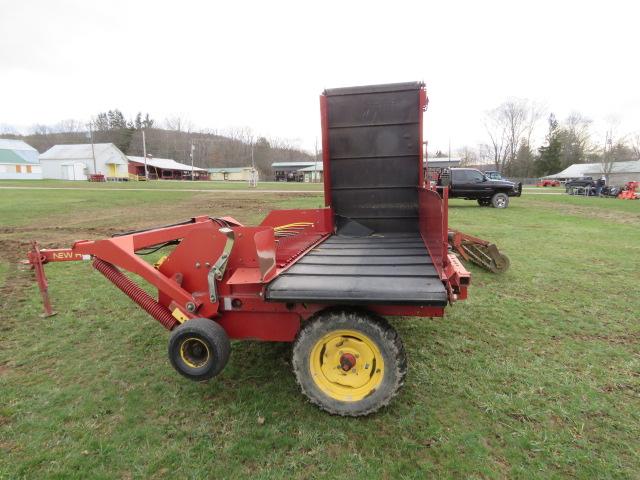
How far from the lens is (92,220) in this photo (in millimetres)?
13555

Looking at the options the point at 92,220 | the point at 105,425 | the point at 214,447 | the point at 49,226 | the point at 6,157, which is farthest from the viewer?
the point at 6,157

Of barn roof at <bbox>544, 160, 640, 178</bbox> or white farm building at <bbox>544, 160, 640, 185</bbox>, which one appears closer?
white farm building at <bbox>544, 160, 640, 185</bbox>

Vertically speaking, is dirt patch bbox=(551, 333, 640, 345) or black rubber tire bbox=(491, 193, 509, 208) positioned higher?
black rubber tire bbox=(491, 193, 509, 208)

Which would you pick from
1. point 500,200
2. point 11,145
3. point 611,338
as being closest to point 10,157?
point 11,145

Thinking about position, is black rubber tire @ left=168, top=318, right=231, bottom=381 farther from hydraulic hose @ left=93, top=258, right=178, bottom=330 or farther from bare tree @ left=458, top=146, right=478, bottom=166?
bare tree @ left=458, top=146, right=478, bottom=166

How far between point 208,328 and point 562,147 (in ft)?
269

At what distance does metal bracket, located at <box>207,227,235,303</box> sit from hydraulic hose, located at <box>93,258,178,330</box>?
1.60ft

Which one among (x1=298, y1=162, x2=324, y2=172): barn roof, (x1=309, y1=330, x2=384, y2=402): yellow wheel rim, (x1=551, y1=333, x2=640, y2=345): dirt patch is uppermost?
(x1=298, y1=162, x2=324, y2=172): barn roof

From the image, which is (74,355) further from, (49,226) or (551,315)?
(49,226)

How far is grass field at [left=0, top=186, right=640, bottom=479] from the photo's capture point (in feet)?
7.97

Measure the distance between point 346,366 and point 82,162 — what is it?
71885 mm

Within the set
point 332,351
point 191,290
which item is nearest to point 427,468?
point 332,351

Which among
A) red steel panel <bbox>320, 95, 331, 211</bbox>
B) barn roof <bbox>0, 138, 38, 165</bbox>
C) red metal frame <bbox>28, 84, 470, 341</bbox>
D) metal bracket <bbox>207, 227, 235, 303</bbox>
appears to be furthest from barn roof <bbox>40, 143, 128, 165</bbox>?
metal bracket <bbox>207, 227, 235, 303</bbox>

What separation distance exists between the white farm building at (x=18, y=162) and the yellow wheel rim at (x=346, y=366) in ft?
223
